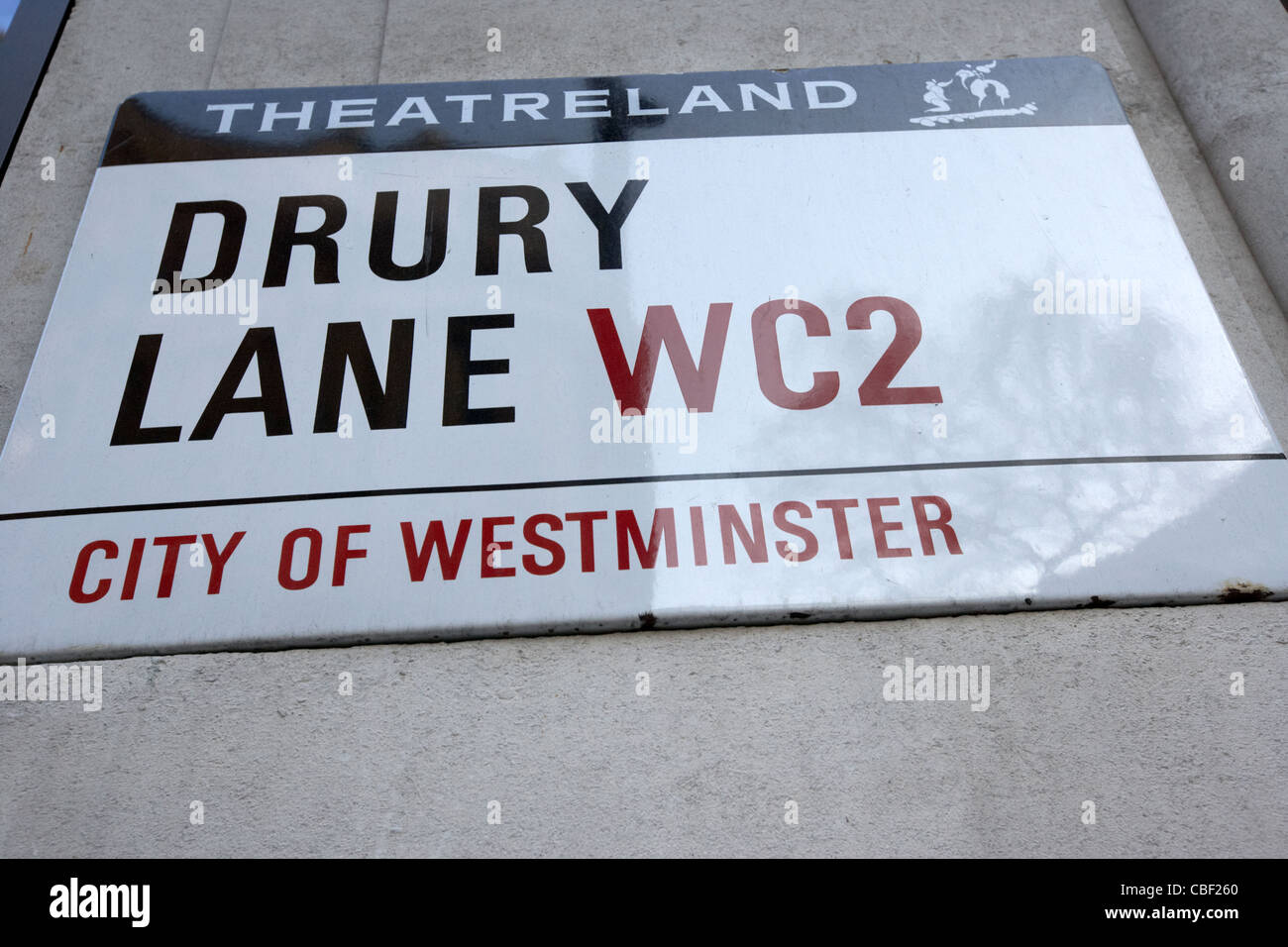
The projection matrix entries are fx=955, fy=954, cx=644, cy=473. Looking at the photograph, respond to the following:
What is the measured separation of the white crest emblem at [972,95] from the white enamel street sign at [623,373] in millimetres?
17

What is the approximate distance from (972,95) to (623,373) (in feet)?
4.99

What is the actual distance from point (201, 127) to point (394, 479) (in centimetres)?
147

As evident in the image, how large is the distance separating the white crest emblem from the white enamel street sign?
0.05 feet

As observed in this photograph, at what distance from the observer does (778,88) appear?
302cm

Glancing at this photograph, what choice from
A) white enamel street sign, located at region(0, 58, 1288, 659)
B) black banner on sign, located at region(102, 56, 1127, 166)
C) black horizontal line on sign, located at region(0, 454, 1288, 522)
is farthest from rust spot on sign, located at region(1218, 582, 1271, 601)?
black banner on sign, located at region(102, 56, 1127, 166)

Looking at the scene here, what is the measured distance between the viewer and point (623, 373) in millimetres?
2412

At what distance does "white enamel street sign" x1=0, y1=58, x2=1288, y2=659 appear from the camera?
2.15 m

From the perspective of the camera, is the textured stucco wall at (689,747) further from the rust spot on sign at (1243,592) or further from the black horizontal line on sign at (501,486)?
the black horizontal line on sign at (501,486)

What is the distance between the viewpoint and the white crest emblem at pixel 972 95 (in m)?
2.90

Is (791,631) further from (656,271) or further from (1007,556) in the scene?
(656,271)

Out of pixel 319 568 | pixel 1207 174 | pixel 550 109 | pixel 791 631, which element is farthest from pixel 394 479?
pixel 1207 174
